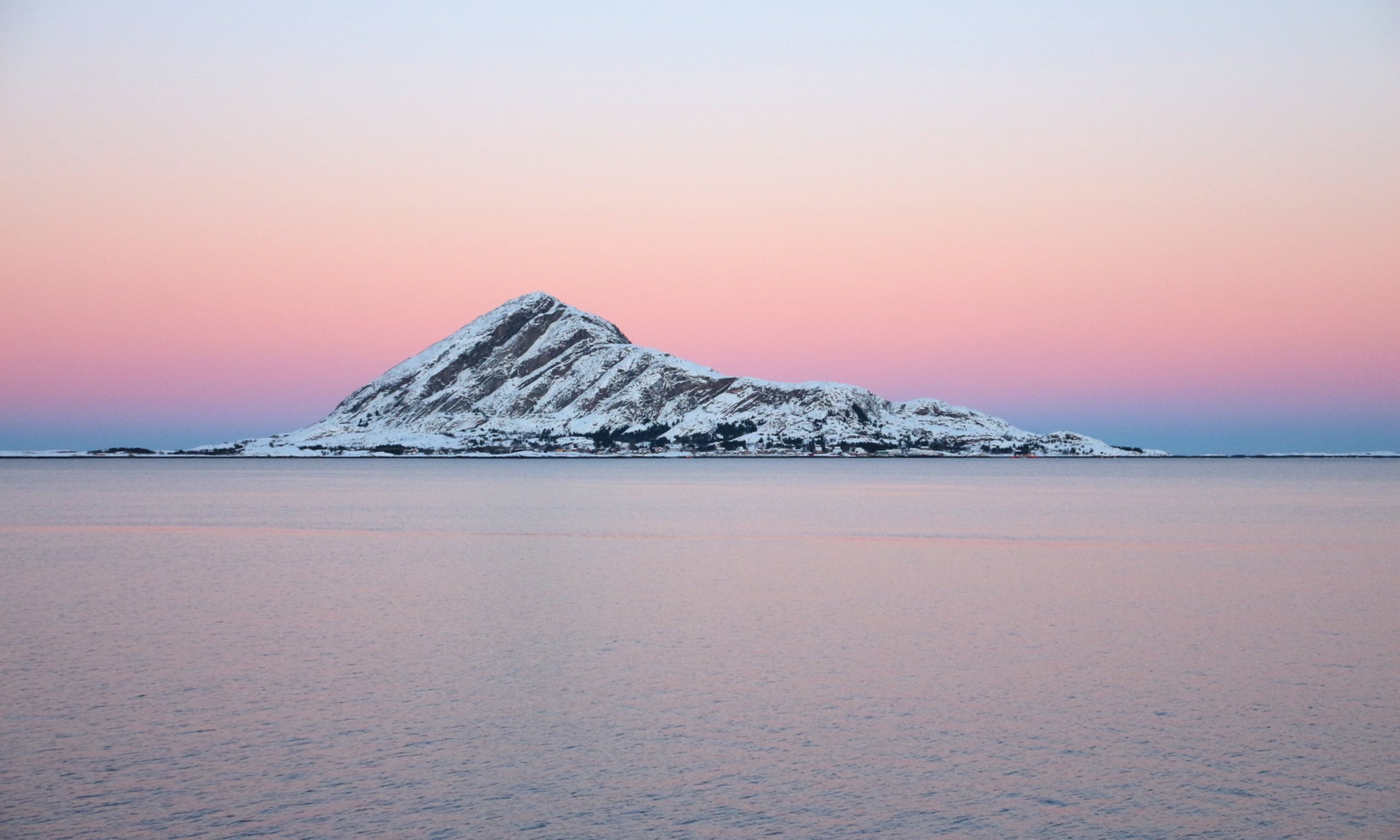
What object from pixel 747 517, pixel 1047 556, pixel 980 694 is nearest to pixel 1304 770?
pixel 980 694

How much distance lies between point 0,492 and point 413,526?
258 feet

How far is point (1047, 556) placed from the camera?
4481cm

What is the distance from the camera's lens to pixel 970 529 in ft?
197

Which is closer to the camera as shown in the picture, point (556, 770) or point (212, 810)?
point (212, 810)

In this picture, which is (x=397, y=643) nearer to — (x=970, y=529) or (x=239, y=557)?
(x=239, y=557)

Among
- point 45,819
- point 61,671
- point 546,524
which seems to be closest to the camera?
point 45,819

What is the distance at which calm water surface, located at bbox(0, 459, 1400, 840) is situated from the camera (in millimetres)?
13820

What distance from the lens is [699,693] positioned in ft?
64.6

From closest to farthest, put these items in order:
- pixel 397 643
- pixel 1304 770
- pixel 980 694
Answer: pixel 1304 770 < pixel 980 694 < pixel 397 643

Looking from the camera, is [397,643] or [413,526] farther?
[413,526]

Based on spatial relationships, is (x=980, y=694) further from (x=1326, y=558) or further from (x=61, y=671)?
(x=1326, y=558)

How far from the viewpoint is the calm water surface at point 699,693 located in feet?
45.3

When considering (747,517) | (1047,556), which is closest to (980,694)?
(1047,556)

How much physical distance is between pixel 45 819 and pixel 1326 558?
4447cm
